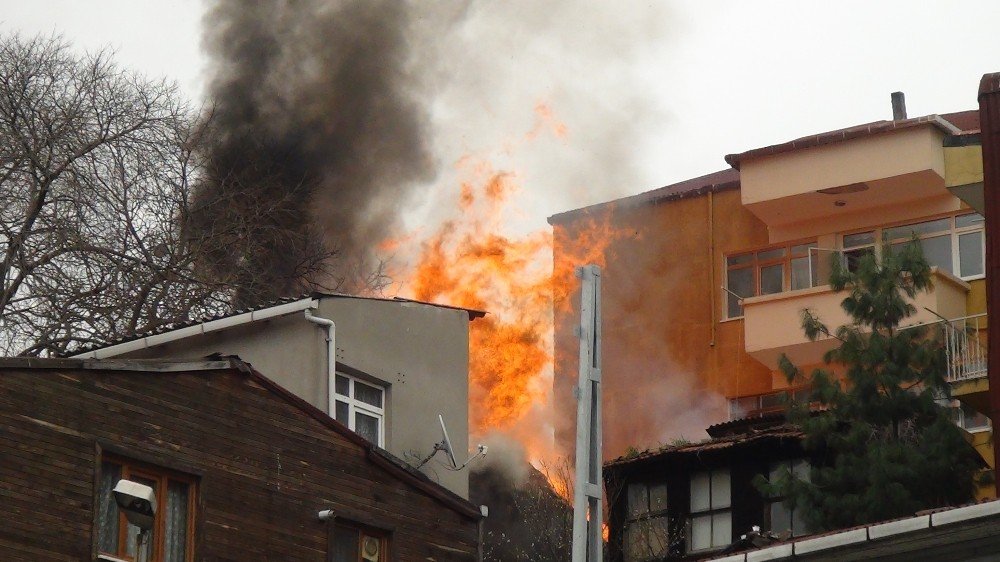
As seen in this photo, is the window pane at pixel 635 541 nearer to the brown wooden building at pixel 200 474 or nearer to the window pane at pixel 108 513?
the brown wooden building at pixel 200 474

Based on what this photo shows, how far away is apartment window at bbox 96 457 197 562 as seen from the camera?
62.7ft

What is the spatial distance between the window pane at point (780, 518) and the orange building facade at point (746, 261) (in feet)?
23.0

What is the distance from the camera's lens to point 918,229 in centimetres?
3622

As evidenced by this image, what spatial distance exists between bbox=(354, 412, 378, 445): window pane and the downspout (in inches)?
30.2

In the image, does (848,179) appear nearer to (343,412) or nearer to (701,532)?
(701,532)

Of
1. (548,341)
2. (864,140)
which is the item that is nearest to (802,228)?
(864,140)

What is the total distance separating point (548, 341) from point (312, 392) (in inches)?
643

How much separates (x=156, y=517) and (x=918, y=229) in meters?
20.1

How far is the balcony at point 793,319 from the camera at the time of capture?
1350 inches

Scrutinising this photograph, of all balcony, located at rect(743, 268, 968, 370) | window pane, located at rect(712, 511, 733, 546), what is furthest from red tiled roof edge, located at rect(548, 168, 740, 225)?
window pane, located at rect(712, 511, 733, 546)

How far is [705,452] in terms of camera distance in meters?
28.2

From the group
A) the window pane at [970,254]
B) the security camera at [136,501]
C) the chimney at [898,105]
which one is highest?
the chimney at [898,105]

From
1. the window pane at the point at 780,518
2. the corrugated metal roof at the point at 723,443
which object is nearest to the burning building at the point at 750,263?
the corrugated metal roof at the point at 723,443

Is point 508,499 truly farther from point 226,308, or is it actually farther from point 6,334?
point 6,334
